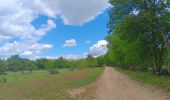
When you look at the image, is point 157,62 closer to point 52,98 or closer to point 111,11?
point 111,11

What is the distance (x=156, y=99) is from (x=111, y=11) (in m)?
22.8

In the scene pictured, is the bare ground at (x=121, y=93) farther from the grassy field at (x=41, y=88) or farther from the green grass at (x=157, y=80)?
the grassy field at (x=41, y=88)

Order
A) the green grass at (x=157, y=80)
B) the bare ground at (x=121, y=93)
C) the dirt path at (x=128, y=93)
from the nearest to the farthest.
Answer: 1. the dirt path at (x=128, y=93)
2. the bare ground at (x=121, y=93)
3. the green grass at (x=157, y=80)

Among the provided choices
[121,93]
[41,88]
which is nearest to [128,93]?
[121,93]

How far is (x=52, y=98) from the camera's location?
22219mm

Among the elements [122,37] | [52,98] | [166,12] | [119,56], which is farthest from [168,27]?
[119,56]

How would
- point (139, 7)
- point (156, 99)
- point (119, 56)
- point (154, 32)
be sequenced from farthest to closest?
1. point (119, 56)
2. point (154, 32)
3. point (139, 7)
4. point (156, 99)

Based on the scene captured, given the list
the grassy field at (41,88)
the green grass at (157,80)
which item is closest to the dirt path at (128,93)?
the green grass at (157,80)

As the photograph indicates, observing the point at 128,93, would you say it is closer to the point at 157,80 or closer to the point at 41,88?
the point at 41,88

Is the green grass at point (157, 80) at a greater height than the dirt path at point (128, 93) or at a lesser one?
greater

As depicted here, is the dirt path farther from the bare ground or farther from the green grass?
the green grass

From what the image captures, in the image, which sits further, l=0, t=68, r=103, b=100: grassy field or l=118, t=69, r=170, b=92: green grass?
l=118, t=69, r=170, b=92: green grass

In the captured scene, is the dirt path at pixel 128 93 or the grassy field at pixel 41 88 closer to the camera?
the dirt path at pixel 128 93

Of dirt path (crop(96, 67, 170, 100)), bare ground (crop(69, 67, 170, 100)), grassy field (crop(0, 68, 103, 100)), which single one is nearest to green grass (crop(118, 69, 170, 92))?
bare ground (crop(69, 67, 170, 100))
